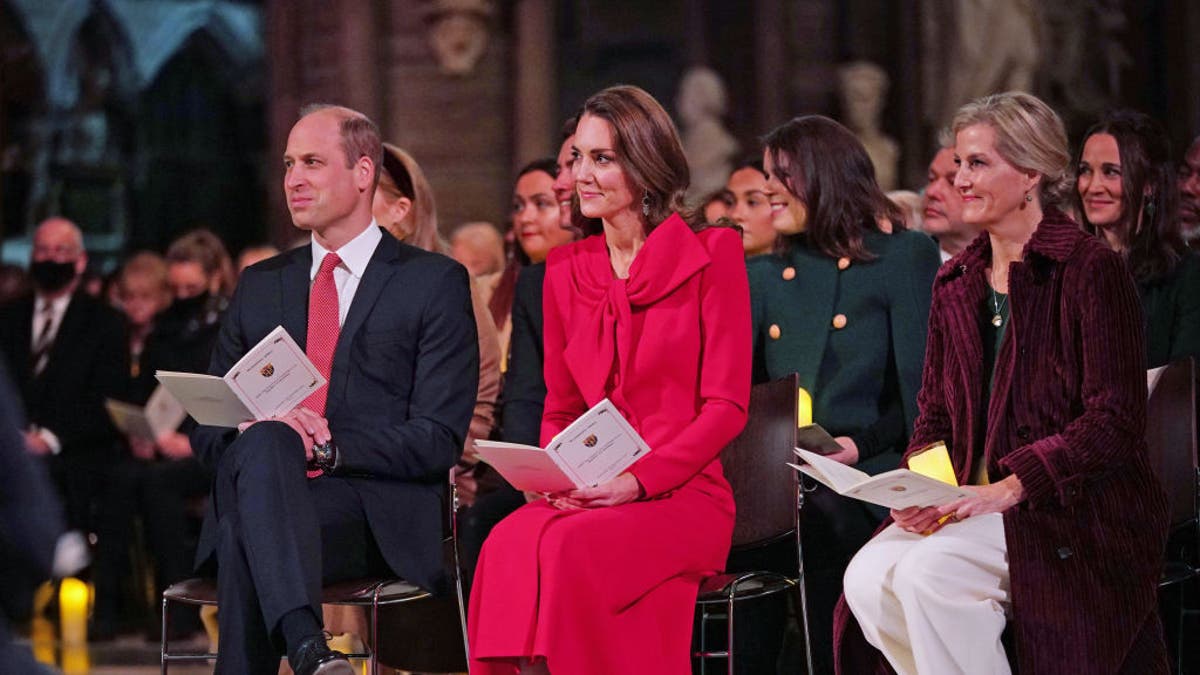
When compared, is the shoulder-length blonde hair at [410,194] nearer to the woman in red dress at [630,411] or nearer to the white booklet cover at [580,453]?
the woman in red dress at [630,411]

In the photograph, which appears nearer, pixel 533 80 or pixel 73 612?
pixel 73 612

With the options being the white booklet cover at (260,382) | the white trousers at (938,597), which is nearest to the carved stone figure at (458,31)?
the white booklet cover at (260,382)

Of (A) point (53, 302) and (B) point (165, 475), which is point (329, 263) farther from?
(A) point (53, 302)

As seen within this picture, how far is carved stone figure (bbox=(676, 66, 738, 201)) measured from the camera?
11727 mm

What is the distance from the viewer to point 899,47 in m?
12.2

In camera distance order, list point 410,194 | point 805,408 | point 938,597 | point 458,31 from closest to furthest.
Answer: point 938,597, point 805,408, point 410,194, point 458,31

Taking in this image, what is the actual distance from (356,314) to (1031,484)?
5.82 feet

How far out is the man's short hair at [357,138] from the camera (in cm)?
498

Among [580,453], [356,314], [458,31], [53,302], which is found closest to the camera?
[580,453]

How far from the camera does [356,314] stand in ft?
16.0

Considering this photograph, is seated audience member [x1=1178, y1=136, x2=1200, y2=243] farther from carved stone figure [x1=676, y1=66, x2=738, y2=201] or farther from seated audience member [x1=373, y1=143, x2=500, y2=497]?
carved stone figure [x1=676, y1=66, x2=738, y2=201]

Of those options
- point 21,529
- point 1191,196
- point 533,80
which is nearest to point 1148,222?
point 1191,196

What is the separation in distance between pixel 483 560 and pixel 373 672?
41 cm

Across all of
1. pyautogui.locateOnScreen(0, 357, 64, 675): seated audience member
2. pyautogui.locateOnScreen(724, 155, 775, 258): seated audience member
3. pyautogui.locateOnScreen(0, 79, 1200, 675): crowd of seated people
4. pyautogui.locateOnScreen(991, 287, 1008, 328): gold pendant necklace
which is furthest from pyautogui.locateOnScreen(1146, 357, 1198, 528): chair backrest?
pyautogui.locateOnScreen(0, 357, 64, 675): seated audience member
